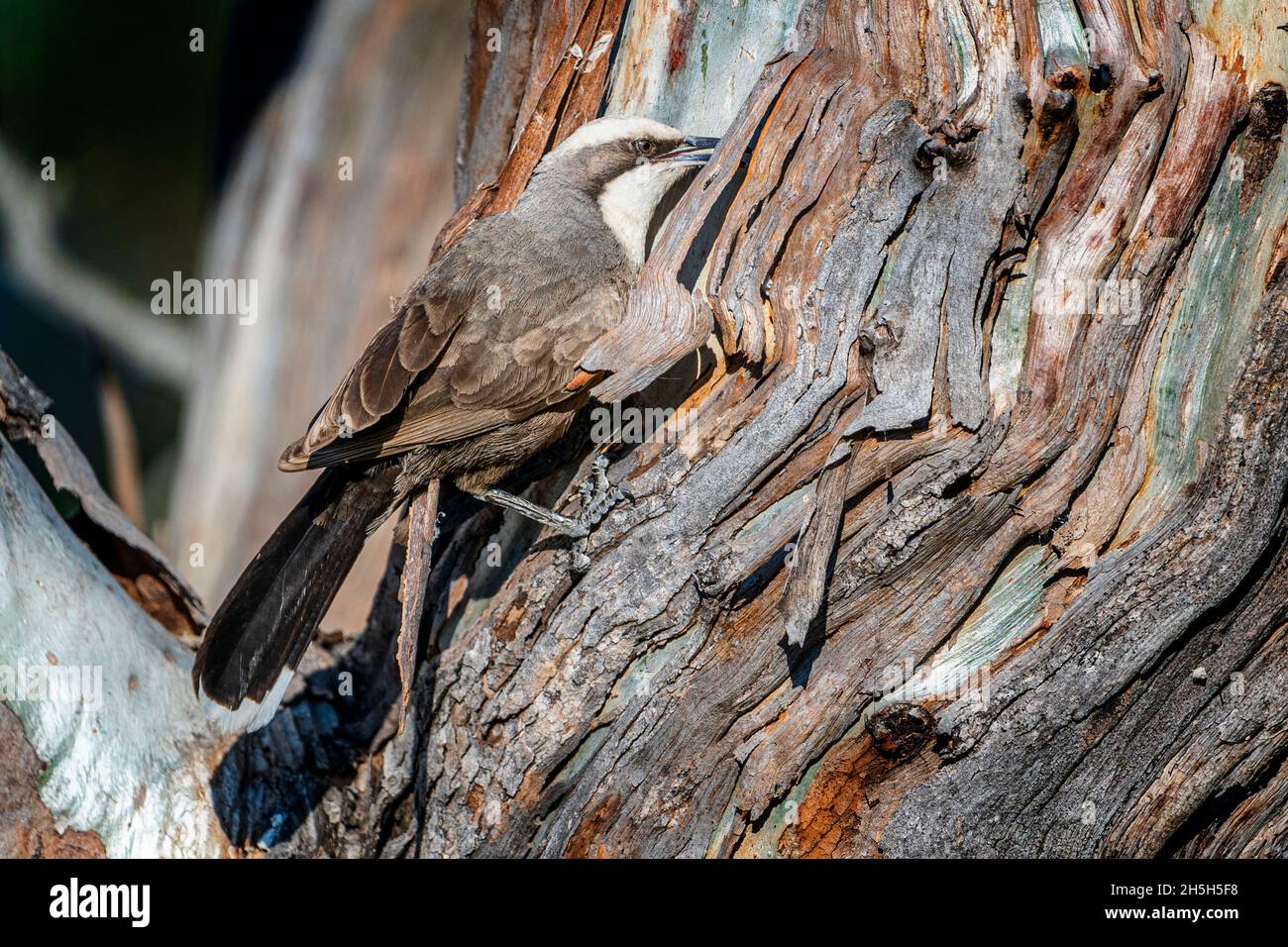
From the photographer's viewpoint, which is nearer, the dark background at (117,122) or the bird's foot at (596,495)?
the bird's foot at (596,495)

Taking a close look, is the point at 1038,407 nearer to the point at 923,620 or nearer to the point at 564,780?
the point at 923,620

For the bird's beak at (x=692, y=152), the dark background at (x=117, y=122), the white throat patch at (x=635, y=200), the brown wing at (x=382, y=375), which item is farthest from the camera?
the dark background at (x=117, y=122)

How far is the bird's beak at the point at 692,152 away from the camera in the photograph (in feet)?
11.1

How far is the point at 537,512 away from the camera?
306 cm

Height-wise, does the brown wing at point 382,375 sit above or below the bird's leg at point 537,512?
above

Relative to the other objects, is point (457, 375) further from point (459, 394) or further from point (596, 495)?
point (596, 495)

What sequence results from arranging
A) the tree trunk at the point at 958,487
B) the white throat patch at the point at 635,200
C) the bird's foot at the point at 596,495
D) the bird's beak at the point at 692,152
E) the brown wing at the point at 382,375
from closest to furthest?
the tree trunk at the point at 958,487 → the bird's foot at the point at 596,495 → the brown wing at the point at 382,375 → the bird's beak at the point at 692,152 → the white throat patch at the point at 635,200

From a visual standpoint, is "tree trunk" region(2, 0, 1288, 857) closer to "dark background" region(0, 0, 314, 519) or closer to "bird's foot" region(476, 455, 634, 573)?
"bird's foot" region(476, 455, 634, 573)

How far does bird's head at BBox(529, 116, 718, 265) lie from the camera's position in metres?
3.44

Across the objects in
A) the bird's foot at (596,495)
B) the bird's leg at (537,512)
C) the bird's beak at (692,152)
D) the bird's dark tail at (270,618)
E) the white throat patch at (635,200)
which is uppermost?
the bird's beak at (692,152)

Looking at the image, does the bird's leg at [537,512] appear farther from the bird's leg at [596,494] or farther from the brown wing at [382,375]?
the brown wing at [382,375]

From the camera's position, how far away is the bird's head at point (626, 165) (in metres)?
3.44

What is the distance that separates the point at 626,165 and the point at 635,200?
0.16 meters

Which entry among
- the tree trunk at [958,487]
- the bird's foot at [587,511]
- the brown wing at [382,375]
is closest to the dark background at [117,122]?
the brown wing at [382,375]
